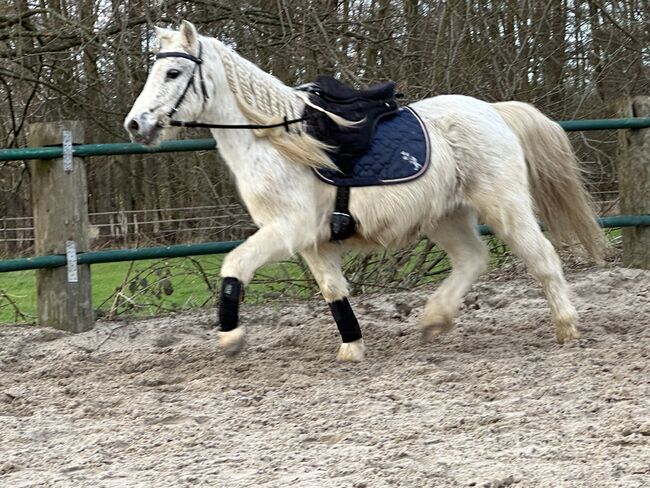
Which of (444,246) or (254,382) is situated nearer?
(254,382)

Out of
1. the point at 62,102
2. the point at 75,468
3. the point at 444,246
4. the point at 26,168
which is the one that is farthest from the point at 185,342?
the point at 62,102

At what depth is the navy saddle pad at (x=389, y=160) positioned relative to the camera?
468 cm

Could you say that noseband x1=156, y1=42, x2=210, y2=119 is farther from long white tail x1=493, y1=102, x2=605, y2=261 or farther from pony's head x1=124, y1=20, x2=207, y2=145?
long white tail x1=493, y1=102, x2=605, y2=261

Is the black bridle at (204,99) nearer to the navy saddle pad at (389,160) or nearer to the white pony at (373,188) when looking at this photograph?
the white pony at (373,188)

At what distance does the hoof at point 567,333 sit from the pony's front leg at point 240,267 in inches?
60.0

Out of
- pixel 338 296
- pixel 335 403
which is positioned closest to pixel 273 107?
pixel 338 296

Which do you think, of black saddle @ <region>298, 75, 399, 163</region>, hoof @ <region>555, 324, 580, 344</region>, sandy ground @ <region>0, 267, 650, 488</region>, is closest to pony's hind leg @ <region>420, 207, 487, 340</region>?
sandy ground @ <region>0, 267, 650, 488</region>

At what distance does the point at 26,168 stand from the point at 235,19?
7.15 ft

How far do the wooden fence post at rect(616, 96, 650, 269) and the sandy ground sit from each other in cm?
93

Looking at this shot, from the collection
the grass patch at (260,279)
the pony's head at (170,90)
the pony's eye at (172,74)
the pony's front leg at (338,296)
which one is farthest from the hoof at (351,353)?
the grass patch at (260,279)

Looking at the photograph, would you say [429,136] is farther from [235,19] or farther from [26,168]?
[26,168]

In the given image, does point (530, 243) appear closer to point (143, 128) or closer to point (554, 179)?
point (554, 179)

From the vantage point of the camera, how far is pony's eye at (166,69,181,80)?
439 cm

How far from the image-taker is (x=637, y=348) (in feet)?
15.0
